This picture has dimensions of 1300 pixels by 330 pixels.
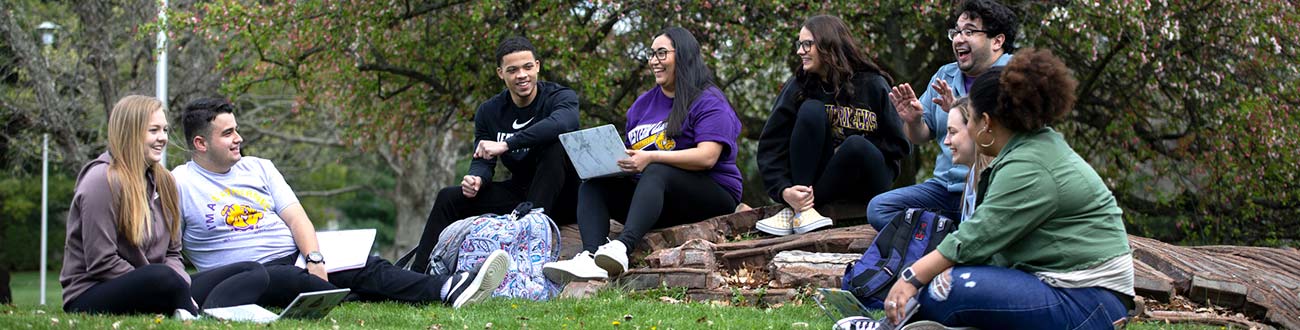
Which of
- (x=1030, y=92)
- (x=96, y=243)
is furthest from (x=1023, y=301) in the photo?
(x=96, y=243)

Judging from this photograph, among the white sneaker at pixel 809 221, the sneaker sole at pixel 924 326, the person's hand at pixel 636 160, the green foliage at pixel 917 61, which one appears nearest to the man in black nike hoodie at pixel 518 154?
the person's hand at pixel 636 160

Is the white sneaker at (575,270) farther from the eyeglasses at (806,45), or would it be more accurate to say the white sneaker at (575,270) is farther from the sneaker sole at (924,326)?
the sneaker sole at (924,326)

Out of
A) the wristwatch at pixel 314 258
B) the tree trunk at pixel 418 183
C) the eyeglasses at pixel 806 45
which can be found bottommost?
the tree trunk at pixel 418 183

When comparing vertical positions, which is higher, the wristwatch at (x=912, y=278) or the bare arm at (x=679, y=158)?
the bare arm at (x=679, y=158)

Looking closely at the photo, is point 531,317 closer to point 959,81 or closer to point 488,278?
point 488,278

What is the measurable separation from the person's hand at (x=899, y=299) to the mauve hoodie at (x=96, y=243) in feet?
9.43

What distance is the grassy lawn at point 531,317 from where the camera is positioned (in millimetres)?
4781

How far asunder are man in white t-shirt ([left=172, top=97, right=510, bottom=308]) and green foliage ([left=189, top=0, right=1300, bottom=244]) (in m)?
4.98

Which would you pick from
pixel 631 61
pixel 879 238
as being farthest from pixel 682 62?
pixel 631 61

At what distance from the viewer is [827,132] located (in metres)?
6.74

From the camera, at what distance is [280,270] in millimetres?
5426

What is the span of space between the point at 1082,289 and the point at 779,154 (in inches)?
117

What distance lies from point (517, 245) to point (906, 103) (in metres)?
2.27

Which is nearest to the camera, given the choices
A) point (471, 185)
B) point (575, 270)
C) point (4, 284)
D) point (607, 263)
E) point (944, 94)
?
point (944, 94)
